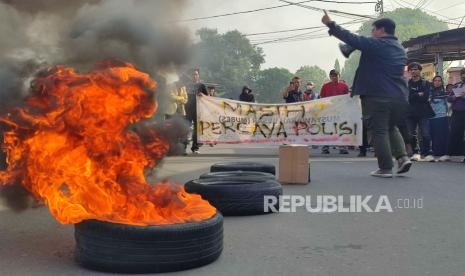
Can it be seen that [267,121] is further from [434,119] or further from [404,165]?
[404,165]

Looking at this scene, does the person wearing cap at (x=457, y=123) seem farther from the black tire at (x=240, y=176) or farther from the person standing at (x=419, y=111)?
the black tire at (x=240, y=176)

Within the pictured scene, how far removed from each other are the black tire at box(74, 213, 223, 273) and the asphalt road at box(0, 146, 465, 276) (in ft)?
0.33

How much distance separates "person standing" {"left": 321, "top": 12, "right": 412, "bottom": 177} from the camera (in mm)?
7672

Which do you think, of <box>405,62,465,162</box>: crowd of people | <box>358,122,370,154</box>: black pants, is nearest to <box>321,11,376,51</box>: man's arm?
<box>405,62,465,162</box>: crowd of people

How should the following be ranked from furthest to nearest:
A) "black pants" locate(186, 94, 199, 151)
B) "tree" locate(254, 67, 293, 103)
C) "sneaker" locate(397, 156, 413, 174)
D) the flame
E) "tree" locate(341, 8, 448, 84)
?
"tree" locate(341, 8, 448, 84) → "tree" locate(254, 67, 293, 103) → "black pants" locate(186, 94, 199, 151) → "sneaker" locate(397, 156, 413, 174) → the flame

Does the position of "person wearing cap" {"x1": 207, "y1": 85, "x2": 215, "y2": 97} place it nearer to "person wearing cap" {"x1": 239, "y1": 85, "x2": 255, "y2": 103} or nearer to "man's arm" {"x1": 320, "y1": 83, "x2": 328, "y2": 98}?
"person wearing cap" {"x1": 239, "y1": 85, "x2": 255, "y2": 103}

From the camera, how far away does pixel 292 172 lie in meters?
7.16

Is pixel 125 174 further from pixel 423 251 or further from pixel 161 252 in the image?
pixel 423 251

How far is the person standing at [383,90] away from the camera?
7.67 meters

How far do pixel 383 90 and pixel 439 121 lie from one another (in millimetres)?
4612

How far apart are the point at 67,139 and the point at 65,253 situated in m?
0.79

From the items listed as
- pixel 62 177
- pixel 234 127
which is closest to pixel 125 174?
pixel 62 177

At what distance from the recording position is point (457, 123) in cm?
1082

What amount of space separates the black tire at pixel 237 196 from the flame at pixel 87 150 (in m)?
1.33
